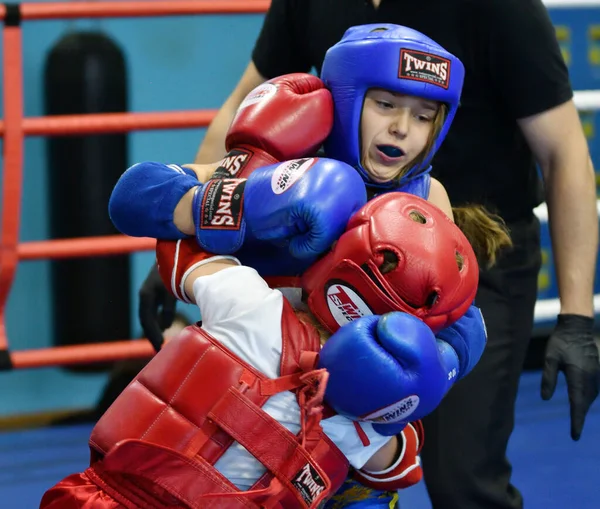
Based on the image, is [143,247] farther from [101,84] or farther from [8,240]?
[101,84]

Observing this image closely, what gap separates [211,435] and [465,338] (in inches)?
14.9

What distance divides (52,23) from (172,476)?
7.48 feet

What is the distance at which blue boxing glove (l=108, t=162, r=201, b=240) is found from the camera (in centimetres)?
137

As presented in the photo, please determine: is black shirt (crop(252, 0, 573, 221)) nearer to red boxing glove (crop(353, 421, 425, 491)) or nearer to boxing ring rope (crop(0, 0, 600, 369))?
red boxing glove (crop(353, 421, 425, 491))

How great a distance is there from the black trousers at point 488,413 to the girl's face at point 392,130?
0.43 meters

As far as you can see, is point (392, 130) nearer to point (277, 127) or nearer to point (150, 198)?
point (277, 127)

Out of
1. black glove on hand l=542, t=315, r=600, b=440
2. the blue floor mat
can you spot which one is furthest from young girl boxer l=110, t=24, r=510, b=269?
the blue floor mat

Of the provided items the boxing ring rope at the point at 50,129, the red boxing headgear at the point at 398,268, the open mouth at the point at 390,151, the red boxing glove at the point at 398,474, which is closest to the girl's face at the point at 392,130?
the open mouth at the point at 390,151

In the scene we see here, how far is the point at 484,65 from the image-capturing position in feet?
5.77

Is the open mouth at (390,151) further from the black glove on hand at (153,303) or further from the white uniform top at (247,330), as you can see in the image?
the black glove on hand at (153,303)

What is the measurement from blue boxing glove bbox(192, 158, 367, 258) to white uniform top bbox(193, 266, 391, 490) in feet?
0.19

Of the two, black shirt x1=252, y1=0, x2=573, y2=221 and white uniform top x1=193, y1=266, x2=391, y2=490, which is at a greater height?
black shirt x1=252, y1=0, x2=573, y2=221

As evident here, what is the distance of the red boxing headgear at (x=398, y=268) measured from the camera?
1248 millimetres

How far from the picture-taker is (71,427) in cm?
291
